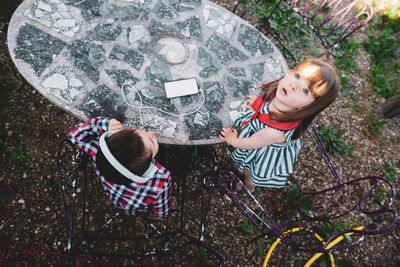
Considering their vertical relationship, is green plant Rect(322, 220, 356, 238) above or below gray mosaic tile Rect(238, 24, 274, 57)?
below

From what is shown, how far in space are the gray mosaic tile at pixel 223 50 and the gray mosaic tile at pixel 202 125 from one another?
1.95 feet

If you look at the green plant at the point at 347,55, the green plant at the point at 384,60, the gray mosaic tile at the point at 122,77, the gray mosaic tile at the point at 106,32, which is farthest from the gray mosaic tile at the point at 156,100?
the green plant at the point at 384,60

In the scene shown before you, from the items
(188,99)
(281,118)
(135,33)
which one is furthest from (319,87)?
(135,33)

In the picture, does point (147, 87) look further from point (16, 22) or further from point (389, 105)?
point (389, 105)

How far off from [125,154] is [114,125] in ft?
1.40

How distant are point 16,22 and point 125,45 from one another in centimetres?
80

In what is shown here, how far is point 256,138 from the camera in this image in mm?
1728

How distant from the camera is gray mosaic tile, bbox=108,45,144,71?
1979mm

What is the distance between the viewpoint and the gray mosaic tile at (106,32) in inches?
78.6

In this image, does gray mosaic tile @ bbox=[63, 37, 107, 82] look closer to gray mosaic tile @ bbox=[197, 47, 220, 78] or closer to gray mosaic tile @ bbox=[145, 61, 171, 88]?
gray mosaic tile @ bbox=[145, 61, 171, 88]

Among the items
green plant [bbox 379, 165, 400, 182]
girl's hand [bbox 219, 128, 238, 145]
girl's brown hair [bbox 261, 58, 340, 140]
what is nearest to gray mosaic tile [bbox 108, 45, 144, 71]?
girl's hand [bbox 219, 128, 238, 145]

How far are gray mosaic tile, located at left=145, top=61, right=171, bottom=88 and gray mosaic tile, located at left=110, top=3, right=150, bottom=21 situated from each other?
492mm

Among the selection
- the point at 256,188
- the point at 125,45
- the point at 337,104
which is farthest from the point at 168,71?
the point at 337,104

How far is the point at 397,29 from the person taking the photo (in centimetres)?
448
